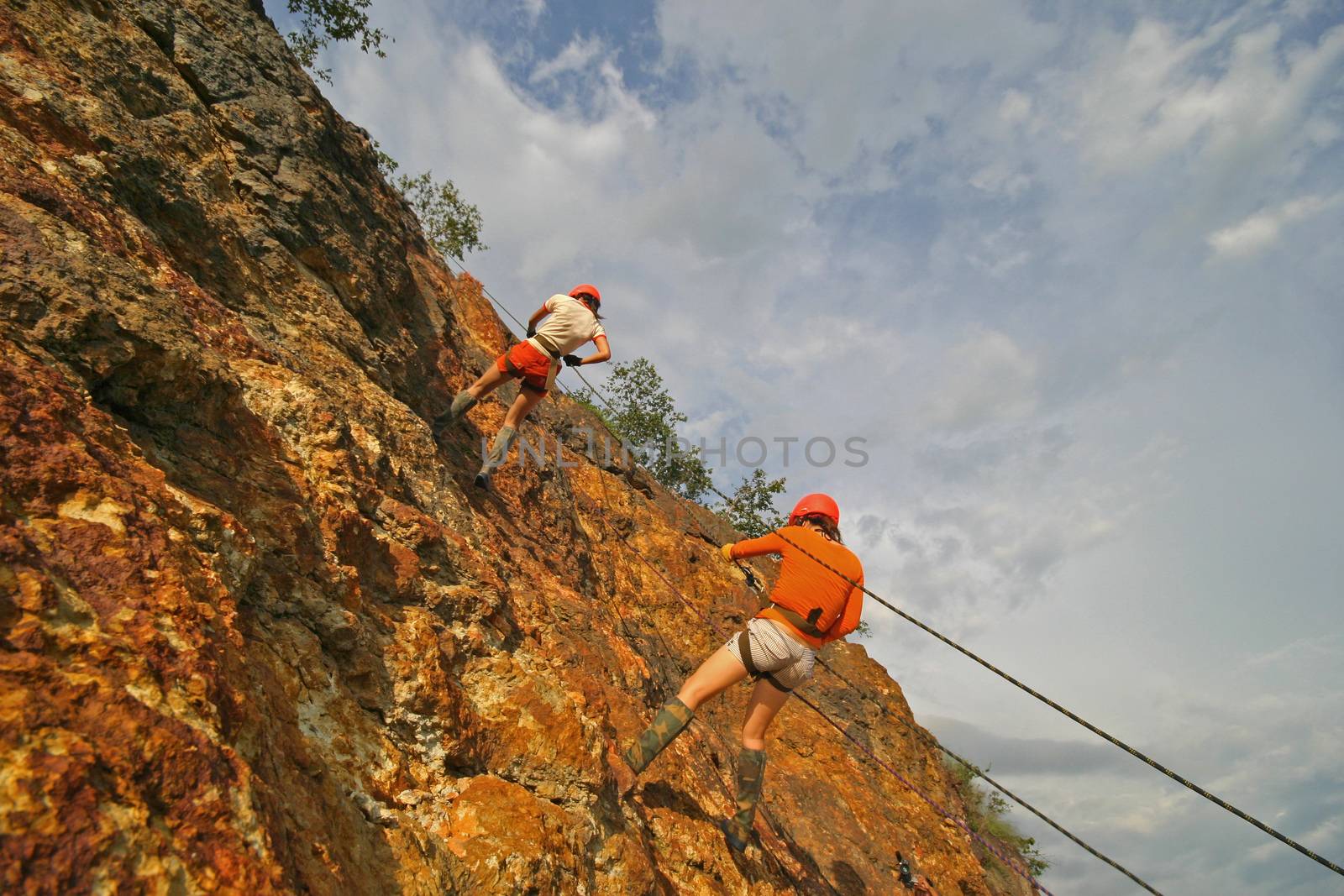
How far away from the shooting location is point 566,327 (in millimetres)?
7238

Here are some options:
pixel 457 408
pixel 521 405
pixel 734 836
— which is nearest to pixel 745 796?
pixel 734 836

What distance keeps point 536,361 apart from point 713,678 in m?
3.76

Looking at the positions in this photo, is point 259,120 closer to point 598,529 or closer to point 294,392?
point 294,392

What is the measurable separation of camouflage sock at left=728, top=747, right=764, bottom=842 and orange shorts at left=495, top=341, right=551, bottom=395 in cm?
409

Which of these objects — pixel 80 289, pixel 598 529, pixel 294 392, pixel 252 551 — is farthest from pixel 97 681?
pixel 598 529

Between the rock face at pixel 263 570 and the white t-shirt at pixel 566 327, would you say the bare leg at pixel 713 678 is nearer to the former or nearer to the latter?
the rock face at pixel 263 570

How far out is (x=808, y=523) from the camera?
5.62m

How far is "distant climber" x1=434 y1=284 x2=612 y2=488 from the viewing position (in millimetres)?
7039

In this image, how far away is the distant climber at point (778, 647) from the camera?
4.93 metres

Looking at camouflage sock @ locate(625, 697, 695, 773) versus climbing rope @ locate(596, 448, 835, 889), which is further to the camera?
climbing rope @ locate(596, 448, 835, 889)

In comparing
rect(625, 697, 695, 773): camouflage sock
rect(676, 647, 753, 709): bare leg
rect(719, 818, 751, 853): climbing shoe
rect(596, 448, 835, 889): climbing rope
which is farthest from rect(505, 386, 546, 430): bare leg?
rect(719, 818, 751, 853): climbing shoe

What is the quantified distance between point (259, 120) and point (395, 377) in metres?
2.84

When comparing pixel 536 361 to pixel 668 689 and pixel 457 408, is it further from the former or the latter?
pixel 668 689

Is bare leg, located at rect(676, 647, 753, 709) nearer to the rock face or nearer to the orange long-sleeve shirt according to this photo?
the orange long-sleeve shirt
